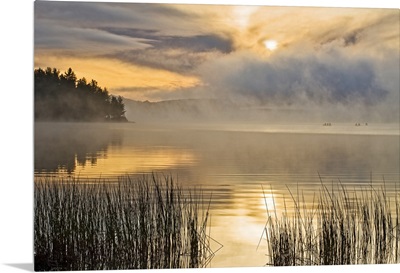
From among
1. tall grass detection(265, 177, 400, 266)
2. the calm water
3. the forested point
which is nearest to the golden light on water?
the calm water

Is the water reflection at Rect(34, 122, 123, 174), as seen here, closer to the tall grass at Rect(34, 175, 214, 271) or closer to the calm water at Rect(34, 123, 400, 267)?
the calm water at Rect(34, 123, 400, 267)

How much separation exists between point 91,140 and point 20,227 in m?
0.71

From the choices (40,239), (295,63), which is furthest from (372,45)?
(40,239)

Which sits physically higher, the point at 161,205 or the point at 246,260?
the point at 161,205

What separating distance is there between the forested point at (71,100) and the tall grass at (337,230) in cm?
124

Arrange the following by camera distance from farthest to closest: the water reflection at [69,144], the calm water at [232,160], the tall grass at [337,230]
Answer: the tall grass at [337,230] < the calm water at [232,160] < the water reflection at [69,144]

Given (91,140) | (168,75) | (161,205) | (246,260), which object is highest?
(168,75)

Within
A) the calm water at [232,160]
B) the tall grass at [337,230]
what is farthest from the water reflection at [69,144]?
the tall grass at [337,230]

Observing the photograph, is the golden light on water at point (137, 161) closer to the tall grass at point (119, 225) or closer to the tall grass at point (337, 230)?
the tall grass at point (119, 225)

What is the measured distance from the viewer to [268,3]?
19.7 ft

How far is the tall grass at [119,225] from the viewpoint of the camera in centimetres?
570

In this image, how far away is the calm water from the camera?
5.77 m

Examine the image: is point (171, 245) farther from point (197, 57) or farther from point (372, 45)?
point (372, 45)

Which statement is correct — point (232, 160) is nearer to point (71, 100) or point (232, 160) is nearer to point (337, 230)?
point (337, 230)
